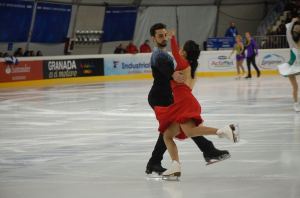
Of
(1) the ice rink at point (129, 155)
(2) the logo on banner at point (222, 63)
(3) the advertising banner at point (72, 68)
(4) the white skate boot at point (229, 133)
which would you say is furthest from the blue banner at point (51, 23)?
(4) the white skate boot at point (229, 133)

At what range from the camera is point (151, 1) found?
2334 cm

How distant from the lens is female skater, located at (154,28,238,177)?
3.24 meters

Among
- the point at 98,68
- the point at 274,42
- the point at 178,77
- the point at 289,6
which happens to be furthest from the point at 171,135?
the point at 289,6

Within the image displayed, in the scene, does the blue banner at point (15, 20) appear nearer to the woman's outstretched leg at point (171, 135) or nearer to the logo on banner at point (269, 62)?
the logo on banner at point (269, 62)

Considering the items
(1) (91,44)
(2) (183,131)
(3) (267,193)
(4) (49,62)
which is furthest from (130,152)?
(1) (91,44)

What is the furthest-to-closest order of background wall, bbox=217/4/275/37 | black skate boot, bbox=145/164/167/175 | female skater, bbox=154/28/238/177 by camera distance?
background wall, bbox=217/4/275/37, black skate boot, bbox=145/164/167/175, female skater, bbox=154/28/238/177

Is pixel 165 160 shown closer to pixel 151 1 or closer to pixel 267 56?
pixel 267 56

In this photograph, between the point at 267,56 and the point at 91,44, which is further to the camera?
the point at 91,44

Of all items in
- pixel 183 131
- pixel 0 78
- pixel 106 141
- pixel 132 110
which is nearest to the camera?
pixel 183 131

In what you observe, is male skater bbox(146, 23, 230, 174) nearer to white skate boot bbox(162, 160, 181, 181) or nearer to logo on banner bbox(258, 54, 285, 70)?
white skate boot bbox(162, 160, 181, 181)

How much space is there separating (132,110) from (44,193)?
4978 millimetres

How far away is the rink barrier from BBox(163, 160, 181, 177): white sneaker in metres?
13.5

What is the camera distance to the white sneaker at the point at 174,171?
3.39m

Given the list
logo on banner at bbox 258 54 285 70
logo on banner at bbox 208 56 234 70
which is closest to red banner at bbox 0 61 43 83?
logo on banner at bbox 208 56 234 70
